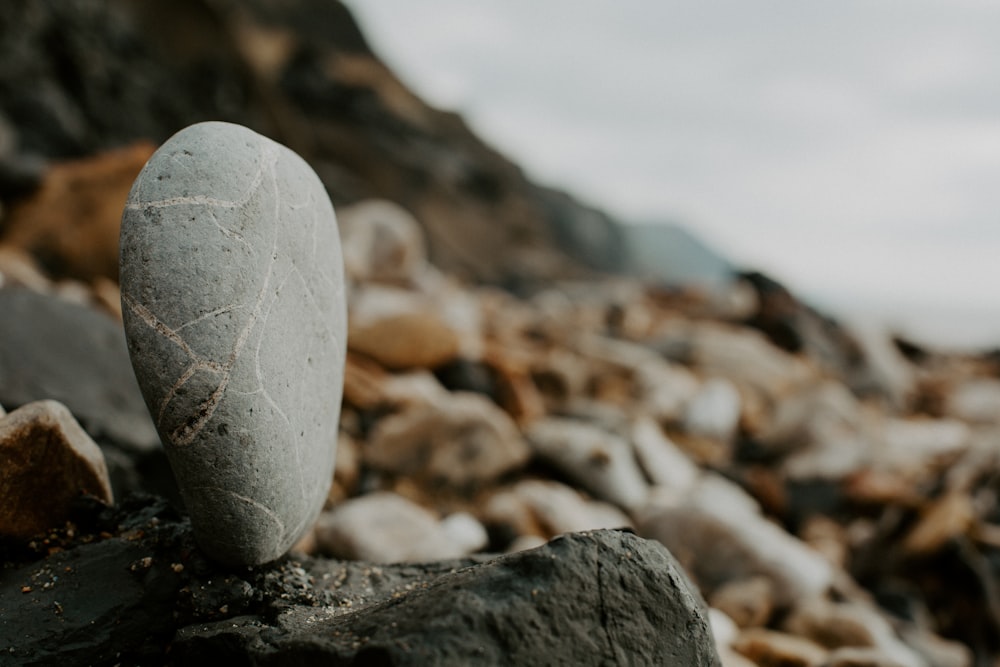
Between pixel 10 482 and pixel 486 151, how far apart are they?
2953cm

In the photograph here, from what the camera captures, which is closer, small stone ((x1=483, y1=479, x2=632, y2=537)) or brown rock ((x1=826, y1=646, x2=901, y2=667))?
brown rock ((x1=826, y1=646, x2=901, y2=667))

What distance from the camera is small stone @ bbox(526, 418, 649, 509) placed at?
4637 millimetres

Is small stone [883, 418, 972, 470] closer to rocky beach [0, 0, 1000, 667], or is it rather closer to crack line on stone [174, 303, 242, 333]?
rocky beach [0, 0, 1000, 667]

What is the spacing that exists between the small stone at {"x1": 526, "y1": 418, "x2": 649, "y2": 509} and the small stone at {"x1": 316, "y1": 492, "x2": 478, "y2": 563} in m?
1.47

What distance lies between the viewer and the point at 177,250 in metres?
1.80

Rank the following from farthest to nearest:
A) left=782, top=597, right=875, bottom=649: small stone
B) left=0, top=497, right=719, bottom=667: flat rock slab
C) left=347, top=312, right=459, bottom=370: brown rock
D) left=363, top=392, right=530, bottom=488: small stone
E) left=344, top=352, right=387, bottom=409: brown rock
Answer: left=347, top=312, right=459, bottom=370: brown rock < left=344, top=352, right=387, bottom=409: brown rock < left=363, top=392, right=530, bottom=488: small stone < left=782, top=597, right=875, bottom=649: small stone < left=0, top=497, right=719, bottom=667: flat rock slab

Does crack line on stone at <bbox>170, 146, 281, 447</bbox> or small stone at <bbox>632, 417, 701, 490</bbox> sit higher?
crack line on stone at <bbox>170, 146, 281, 447</bbox>

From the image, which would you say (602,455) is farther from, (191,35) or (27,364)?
(191,35)

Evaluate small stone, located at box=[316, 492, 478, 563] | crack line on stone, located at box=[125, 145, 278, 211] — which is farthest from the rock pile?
crack line on stone, located at box=[125, 145, 278, 211]

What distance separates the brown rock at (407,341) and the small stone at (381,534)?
2131mm

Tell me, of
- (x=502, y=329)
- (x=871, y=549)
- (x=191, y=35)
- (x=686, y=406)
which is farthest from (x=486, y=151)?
(x=871, y=549)

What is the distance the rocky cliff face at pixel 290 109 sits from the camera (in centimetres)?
993

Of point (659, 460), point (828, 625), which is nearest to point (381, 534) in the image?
point (828, 625)

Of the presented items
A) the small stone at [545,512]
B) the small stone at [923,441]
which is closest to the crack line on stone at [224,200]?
the small stone at [545,512]
